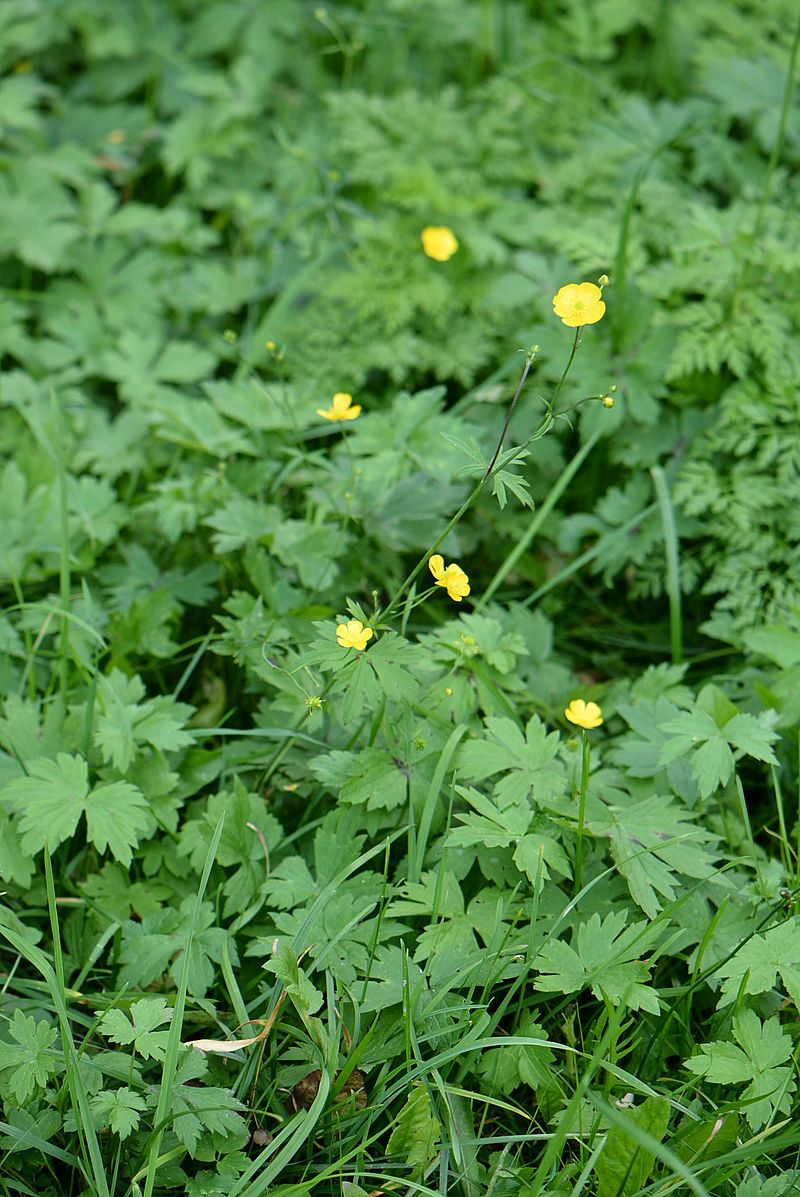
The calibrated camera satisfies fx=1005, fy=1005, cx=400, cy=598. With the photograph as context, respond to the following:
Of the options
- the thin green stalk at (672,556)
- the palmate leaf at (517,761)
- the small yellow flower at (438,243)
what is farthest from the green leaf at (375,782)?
the small yellow flower at (438,243)

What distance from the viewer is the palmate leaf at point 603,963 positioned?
5.34 ft

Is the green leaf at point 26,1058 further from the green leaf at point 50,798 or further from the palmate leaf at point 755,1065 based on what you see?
the palmate leaf at point 755,1065

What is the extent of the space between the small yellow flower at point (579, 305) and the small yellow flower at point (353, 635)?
586 mm

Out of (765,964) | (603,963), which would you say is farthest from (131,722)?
(765,964)

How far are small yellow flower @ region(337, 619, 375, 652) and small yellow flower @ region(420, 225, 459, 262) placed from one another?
146cm

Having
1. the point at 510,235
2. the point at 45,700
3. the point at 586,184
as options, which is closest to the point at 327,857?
the point at 45,700

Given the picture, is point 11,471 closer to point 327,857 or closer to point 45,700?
point 45,700

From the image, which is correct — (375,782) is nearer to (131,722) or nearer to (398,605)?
(398,605)

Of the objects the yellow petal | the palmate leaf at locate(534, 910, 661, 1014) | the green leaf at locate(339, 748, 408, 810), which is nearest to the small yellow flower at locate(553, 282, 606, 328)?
the yellow petal

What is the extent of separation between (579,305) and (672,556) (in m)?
0.90

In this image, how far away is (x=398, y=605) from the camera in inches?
76.4

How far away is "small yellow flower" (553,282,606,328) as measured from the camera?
1.57 m

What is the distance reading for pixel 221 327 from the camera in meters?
3.21

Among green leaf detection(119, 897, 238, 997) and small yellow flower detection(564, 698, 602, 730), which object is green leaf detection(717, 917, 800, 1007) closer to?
small yellow flower detection(564, 698, 602, 730)
